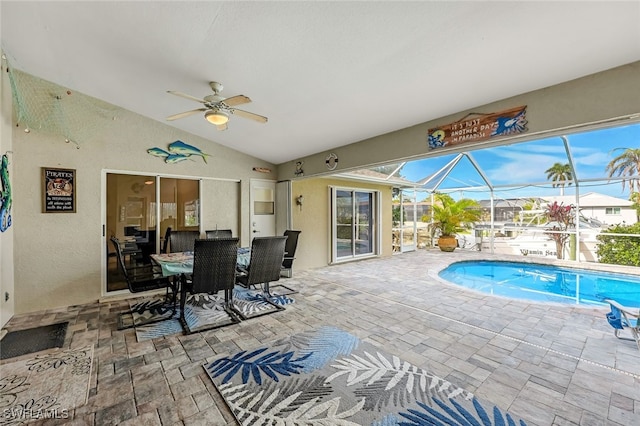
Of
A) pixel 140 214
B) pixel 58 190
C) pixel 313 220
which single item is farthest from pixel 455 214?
pixel 58 190

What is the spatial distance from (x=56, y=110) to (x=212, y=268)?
360cm

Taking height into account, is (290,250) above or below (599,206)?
below

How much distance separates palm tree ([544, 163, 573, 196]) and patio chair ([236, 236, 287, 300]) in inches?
323

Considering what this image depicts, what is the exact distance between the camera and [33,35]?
2936 millimetres

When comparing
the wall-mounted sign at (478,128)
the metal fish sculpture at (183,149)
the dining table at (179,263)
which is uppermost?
the metal fish sculpture at (183,149)

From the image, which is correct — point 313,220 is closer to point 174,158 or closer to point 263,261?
point 263,261

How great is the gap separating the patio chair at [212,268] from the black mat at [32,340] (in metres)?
1.33

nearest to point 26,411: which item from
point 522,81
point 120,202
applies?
point 120,202

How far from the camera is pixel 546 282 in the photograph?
6.17 m

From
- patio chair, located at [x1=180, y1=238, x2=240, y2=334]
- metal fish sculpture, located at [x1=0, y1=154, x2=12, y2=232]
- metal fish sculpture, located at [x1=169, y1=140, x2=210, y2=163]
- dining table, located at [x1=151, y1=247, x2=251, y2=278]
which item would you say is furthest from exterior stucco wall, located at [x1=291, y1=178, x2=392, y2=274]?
metal fish sculpture, located at [x1=0, y1=154, x2=12, y2=232]

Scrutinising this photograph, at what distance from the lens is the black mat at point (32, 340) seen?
2801 mm

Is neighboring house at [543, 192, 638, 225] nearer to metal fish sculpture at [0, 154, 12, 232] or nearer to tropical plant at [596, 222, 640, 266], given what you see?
tropical plant at [596, 222, 640, 266]

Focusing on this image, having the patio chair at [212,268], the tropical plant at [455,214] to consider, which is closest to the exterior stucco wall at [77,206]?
the patio chair at [212,268]

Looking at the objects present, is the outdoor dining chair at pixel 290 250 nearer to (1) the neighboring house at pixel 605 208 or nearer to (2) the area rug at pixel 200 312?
(2) the area rug at pixel 200 312
